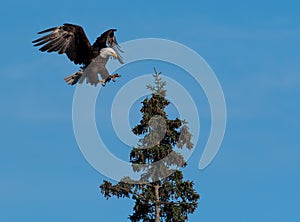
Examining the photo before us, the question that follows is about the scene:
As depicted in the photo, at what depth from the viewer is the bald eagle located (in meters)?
57.8

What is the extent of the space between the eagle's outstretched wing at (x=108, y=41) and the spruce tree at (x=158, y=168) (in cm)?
626

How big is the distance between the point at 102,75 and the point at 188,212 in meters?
9.15

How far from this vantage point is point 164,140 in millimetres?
65125

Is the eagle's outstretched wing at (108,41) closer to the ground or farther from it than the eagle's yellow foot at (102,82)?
farther from it

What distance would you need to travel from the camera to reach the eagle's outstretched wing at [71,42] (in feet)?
190

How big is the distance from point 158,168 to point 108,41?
7380 millimetres

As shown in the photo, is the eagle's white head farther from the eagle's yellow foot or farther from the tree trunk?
the tree trunk

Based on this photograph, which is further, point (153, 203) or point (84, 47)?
point (153, 203)

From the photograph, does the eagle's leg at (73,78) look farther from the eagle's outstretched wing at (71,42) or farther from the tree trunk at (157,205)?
the tree trunk at (157,205)

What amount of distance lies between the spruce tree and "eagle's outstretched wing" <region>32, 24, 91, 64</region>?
690 cm

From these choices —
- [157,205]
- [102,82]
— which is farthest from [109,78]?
[157,205]

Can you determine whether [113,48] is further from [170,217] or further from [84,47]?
[170,217]

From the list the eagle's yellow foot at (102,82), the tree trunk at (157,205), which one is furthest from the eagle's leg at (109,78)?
the tree trunk at (157,205)

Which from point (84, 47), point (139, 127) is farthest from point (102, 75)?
point (139, 127)
